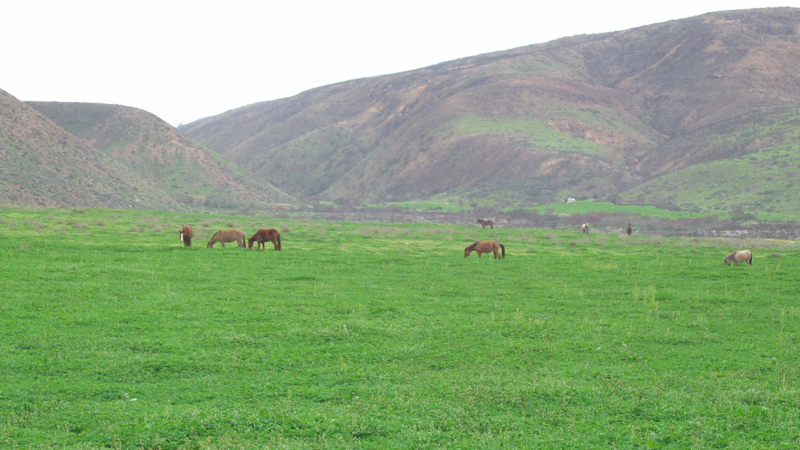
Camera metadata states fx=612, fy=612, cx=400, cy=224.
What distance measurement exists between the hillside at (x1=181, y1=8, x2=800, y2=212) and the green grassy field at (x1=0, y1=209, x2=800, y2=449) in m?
68.0

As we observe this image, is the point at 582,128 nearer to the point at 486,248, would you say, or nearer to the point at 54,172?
the point at 54,172

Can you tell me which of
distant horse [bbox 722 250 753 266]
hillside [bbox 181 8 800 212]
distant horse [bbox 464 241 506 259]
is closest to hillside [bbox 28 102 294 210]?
hillside [bbox 181 8 800 212]

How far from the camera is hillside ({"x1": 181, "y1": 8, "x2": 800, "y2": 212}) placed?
100562mm

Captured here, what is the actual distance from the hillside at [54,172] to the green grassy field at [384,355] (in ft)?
154

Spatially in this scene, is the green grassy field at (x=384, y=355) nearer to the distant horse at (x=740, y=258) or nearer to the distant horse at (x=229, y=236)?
the distant horse at (x=740, y=258)

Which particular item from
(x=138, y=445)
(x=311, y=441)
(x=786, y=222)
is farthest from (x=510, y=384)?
(x=786, y=222)

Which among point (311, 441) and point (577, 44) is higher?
point (577, 44)

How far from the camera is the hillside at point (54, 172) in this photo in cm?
6588

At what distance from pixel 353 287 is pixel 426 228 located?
34.1 meters

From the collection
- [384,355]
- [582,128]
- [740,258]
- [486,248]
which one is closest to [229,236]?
[486,248]

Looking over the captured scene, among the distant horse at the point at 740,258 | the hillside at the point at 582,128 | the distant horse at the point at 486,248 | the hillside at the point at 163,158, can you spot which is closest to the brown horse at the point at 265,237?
the distant horse at the point at 486,248

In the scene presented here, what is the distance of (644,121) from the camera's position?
14338cm

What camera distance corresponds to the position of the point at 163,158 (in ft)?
351

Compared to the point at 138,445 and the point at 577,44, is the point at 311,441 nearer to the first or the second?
the point at 138,445
